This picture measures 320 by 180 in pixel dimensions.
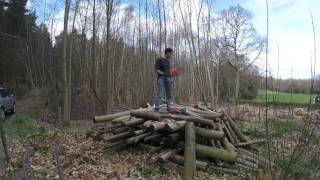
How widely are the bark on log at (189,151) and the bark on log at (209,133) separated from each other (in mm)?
490

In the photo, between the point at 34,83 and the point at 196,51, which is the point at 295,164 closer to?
the point at 196,51

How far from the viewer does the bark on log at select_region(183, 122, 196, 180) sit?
8.26 m

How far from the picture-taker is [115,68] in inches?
874

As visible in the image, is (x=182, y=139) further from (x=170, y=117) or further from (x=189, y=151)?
(x=189, y=151)

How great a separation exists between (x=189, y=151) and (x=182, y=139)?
3.58 feet

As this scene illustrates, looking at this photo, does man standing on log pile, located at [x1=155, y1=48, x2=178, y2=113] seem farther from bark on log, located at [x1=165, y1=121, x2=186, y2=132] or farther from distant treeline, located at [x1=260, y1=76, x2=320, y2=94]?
distant treeline, located at [x1=260, y1=76, x2=320, y2=94]

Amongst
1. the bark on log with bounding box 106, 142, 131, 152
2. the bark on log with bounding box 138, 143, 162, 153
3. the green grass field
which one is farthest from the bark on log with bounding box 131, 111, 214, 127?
the green grass field

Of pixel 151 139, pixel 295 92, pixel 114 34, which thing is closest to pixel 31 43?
pixel 114 34

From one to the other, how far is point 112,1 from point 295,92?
1413cm

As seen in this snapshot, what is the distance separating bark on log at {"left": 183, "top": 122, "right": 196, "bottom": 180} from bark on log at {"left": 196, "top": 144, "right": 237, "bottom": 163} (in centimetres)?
45

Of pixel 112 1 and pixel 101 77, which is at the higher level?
pixel 112 1

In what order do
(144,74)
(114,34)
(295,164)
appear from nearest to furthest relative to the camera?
(295,164) < (144,74) < (114,34)

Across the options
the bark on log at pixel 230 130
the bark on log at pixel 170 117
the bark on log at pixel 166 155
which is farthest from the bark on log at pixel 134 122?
the bark on log at pixel 230 130

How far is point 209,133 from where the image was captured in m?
10.1
